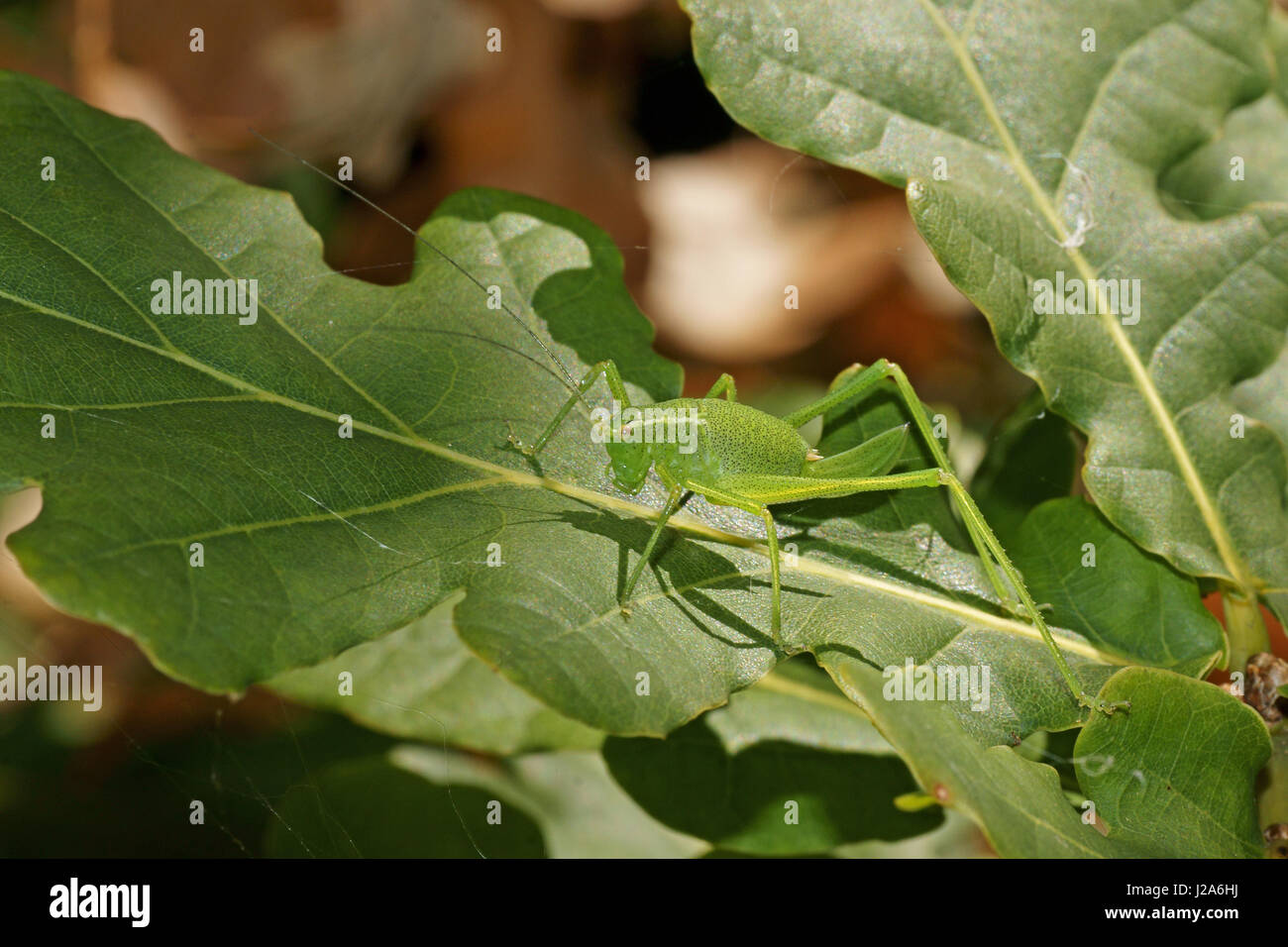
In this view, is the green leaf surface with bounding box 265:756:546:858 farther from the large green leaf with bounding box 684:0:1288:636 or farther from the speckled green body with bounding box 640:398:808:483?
the large green leaf with bounding box 684:0:1288:636

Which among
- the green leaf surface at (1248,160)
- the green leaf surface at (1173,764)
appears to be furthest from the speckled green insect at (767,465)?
the green leaf surface at (1248,160)

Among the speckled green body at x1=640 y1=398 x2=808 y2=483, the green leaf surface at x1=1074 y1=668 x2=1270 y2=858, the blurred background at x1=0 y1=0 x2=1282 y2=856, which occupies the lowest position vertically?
the green leaf surface at x1=1074 y1=668 x2=1270 y2=858

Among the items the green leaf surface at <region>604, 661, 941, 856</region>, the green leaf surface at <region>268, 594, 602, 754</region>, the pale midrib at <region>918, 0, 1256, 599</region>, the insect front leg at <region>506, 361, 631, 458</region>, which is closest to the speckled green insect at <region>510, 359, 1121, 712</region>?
the insect front leg at <region>506, 361, 631, 458</region>

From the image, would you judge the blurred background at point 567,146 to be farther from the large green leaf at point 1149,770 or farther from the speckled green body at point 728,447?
the large green leaf at point 1149,770

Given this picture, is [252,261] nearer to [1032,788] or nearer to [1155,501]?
[1032,788]

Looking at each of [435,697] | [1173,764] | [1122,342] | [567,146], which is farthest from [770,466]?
[567,146]

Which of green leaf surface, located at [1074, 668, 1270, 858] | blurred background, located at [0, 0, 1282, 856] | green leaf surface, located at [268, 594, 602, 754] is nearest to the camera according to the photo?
green leaf surface, located at [1074, 668, 1270, 858]
